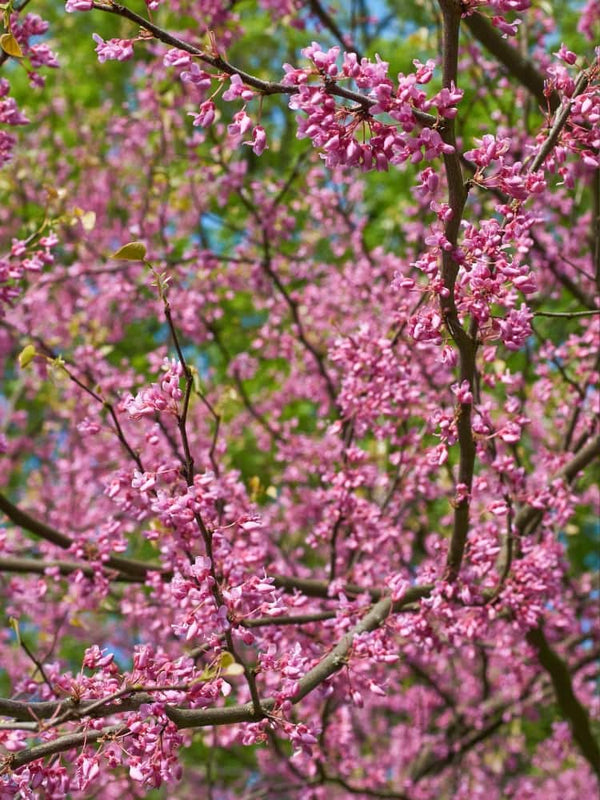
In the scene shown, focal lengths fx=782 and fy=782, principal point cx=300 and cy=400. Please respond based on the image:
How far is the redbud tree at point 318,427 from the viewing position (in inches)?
94.8

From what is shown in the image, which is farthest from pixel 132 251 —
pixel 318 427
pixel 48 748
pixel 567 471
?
pixel 318 427

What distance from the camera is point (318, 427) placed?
5898 mm

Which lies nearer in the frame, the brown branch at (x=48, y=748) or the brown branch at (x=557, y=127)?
the brown branch at (x=48, y=748)

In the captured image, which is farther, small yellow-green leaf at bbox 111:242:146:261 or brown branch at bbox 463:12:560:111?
brown branch at bbox 463:12:560:111

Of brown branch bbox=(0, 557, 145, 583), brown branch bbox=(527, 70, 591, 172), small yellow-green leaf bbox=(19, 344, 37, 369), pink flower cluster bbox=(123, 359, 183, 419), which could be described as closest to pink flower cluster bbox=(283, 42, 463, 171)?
brown branch bbox=(527, 70, 591, 172)

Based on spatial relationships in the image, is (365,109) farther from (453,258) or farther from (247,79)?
(453,258)

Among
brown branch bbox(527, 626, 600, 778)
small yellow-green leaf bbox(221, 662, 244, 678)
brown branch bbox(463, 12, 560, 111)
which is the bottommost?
small yellow-green leaf bbox(221, 662, 244, 678)

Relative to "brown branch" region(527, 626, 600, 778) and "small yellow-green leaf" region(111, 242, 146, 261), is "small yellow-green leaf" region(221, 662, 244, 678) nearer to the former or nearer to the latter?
"small yellow-green leaf" region(111, 242, 146, 261)

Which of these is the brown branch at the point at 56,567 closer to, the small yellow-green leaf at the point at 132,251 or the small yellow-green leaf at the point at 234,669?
the small yellow-green leaf at the point at 234,669

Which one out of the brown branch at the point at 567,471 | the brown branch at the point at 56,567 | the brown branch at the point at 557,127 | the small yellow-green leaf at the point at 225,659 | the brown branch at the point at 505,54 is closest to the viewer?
the small yellow-green leaf at the point at 225,659

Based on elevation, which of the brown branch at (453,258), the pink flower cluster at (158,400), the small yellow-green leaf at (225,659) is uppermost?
the brown branch at (453,258)

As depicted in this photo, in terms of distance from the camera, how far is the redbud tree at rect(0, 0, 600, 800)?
2.41 meters

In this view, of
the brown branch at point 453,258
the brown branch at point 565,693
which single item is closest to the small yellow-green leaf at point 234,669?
the brown branch at point 453,258

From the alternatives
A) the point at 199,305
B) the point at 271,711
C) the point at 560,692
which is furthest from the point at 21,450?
the point at 271,711
